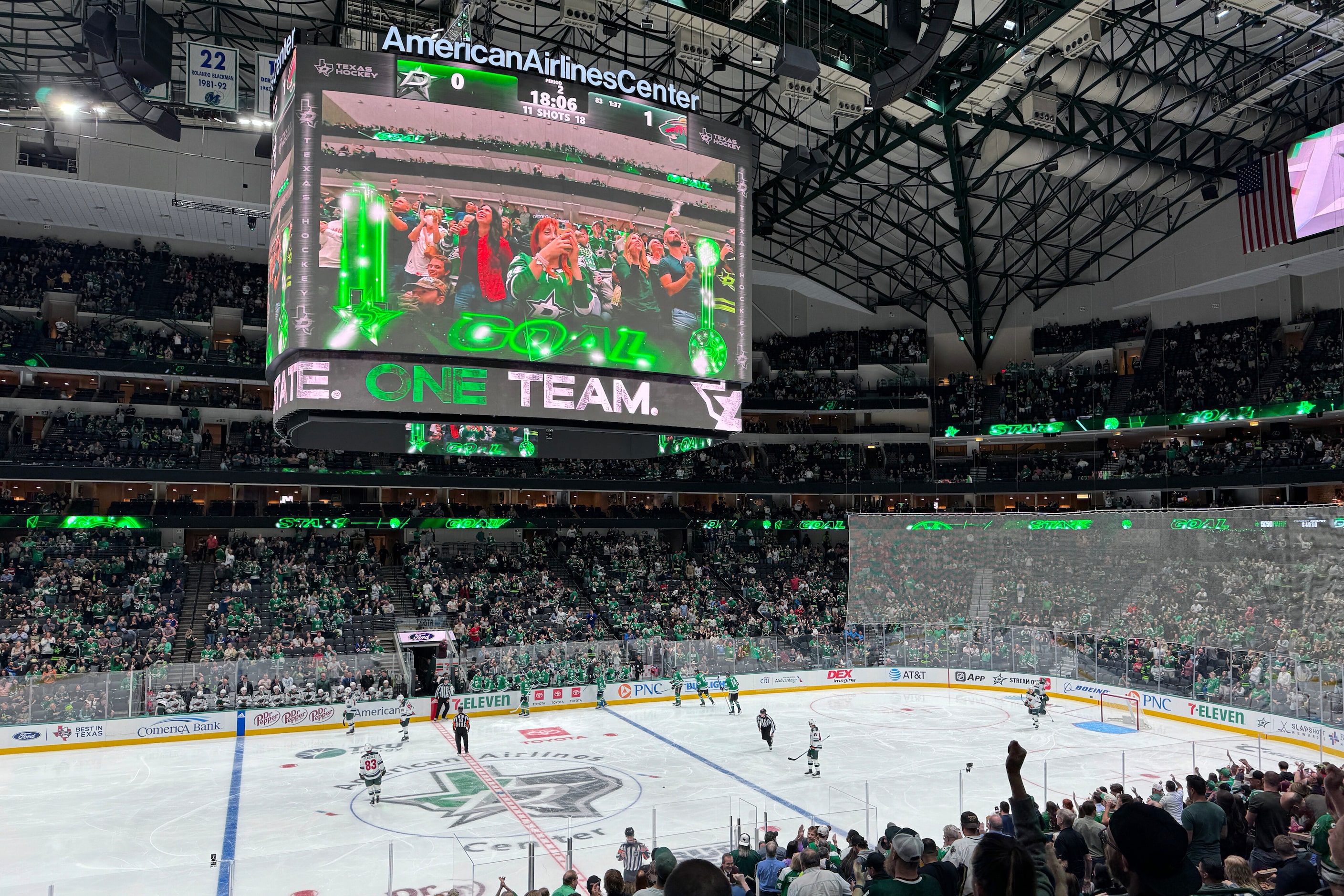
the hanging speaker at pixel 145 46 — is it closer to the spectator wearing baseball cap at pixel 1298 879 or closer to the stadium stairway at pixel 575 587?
the stadium stairway at pixel 575 587

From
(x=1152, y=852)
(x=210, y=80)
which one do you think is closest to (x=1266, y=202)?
(x=210, y=80)

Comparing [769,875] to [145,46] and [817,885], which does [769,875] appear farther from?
[145,46]

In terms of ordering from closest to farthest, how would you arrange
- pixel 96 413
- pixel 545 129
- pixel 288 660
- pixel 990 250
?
pixel 545 129, pixel 288 660, pixel 96 413, pixel 990 250

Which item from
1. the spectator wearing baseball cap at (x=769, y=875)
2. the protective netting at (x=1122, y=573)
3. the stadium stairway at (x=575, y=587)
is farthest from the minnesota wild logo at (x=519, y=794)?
the protective netting at (x=1122, y=573)

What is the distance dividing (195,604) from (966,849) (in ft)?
108

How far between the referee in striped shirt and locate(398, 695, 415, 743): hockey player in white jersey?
14317 mm

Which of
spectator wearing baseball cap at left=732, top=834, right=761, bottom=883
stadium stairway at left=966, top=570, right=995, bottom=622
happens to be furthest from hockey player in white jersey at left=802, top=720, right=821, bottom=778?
stadium stairway at left=966, top=570, right=995, bottom=622

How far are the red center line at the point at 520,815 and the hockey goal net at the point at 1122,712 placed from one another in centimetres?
1820

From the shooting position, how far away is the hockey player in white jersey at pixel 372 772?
19453 millimetres

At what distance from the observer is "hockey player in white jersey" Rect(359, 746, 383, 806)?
766 inches

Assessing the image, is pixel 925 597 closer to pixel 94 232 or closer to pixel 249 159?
pixel 249 159

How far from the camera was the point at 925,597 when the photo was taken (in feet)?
114

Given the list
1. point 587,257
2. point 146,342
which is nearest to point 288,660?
point 587,257

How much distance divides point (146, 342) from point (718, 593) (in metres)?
26.6
